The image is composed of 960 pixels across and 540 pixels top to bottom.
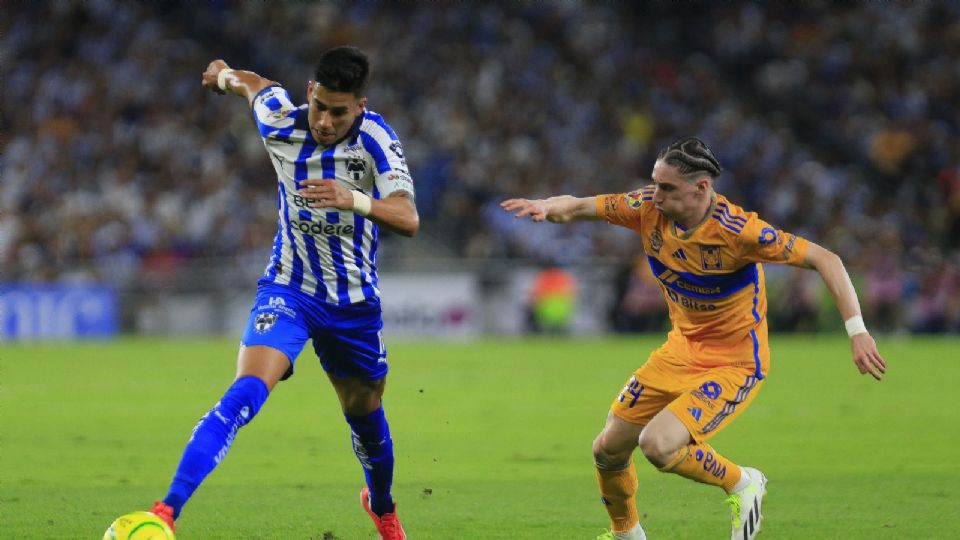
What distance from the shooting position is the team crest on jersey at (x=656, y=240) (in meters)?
7.14

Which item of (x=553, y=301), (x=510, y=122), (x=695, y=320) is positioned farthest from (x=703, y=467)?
(x=510, y=122)

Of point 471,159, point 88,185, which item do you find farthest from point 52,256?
point 471,159

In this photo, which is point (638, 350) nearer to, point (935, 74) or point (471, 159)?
point (471, 159)

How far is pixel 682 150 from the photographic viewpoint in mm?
6867

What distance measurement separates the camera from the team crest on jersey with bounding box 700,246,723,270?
6945 millimetres

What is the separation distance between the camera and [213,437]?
5949 mm

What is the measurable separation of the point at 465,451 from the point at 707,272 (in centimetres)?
461

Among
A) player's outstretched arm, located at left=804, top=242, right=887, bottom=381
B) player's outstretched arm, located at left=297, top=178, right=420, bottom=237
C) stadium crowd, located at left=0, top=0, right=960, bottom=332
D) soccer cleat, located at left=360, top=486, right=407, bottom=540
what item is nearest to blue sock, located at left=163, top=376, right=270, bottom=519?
player's outstretched arm, located at left=297, top=178, right=420, bottom=237

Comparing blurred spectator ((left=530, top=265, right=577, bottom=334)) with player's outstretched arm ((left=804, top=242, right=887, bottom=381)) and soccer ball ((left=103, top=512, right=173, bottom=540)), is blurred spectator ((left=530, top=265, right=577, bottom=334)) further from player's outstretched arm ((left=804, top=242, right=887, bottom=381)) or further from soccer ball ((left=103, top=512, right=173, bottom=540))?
soccer ball ((left=103, top=512, right=173, bottom=540))

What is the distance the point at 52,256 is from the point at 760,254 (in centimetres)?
1919

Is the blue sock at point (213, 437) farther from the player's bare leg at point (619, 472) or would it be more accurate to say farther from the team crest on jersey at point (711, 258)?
the team crest on jersey at point (711, 258)

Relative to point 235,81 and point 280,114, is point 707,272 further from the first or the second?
point 235,81

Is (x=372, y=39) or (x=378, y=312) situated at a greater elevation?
(x=372, y=39)

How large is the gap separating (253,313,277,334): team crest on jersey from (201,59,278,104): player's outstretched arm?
130cm
